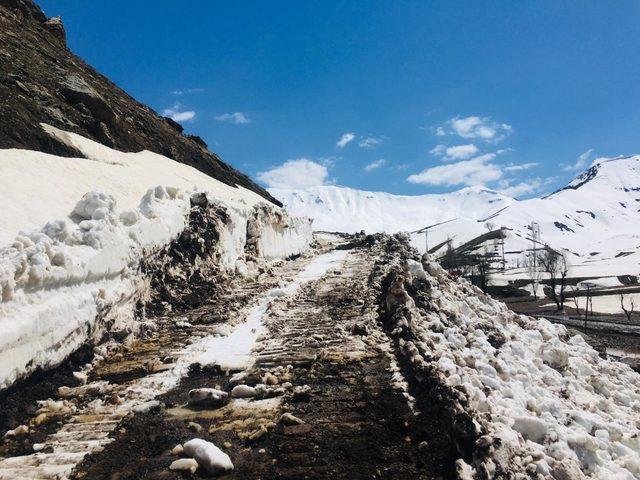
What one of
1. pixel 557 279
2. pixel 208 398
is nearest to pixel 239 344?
pixel 208 398

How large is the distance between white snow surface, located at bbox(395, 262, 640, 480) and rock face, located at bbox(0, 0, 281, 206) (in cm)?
1562

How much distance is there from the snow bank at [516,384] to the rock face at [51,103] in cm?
1520

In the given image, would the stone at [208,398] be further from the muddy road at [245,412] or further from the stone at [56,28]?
the stone at [56,28]

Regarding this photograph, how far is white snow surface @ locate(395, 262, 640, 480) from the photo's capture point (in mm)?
5855

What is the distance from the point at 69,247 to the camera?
8.59m

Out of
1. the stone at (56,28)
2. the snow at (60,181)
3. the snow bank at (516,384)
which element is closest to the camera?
the snow bank at (516,384)

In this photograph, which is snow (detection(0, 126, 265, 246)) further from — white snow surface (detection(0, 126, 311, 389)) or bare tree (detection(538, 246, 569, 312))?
bare tree (detection(538, 246, 569, 312))

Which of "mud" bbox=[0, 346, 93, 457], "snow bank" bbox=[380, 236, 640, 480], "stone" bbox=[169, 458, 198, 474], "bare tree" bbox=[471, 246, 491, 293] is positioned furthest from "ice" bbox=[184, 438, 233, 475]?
"bare tree" bbox=[471, 246, 491, 293]

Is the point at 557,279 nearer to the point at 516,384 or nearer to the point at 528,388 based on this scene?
the point at 528,388

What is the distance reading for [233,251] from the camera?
17.6 m

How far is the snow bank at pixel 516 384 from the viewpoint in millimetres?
5633

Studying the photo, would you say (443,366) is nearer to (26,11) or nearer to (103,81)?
(103,81)

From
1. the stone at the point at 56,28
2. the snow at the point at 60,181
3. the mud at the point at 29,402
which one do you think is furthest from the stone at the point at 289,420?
the stone at the point at 56,28

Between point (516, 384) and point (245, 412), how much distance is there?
463cm
